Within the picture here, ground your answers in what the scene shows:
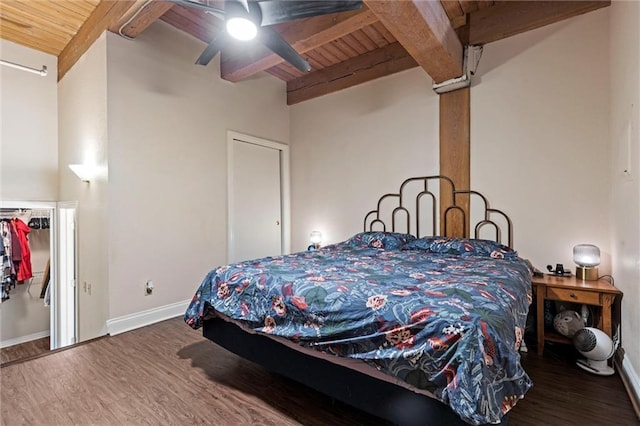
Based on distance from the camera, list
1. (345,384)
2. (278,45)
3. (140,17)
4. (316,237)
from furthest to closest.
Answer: (316,237) → (140,17) → (278,45) → (345,384)

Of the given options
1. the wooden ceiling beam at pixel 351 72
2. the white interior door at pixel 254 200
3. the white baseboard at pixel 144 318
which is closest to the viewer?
the white baseboard at pixel 144 318

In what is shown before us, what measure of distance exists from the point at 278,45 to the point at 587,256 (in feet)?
9.67

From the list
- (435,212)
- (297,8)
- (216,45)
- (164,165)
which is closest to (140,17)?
(216,45)

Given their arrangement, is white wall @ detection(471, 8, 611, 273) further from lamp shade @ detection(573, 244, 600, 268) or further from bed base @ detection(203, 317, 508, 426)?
bed base @ detection(203, 317, 508, 426)

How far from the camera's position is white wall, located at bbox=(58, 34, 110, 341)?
3.10m

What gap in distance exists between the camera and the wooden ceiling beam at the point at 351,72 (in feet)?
12.7

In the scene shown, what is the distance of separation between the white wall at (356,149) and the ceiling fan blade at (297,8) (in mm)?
2059

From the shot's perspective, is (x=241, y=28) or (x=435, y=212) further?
(x=435, y=212)

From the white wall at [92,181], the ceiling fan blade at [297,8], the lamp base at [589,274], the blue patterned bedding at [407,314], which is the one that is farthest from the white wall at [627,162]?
the white wall at [92,181]

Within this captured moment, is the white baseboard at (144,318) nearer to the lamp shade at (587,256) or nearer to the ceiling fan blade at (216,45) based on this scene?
the ceiling fan blade at (216,45)

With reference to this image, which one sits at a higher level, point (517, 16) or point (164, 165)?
point (517, 16)

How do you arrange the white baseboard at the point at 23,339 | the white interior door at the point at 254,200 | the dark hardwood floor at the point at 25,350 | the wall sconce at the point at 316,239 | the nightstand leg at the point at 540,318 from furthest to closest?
the wall sconce at the point at 316,239, the white interior door at the point at 254,200, the white baseboard at the point at 23,339, the dark hardwood floor at the point at 25,350, the nightstand leg at the point at 540,318

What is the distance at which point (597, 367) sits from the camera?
2.18 meters

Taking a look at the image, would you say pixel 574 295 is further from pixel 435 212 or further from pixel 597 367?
pixel 435 212
